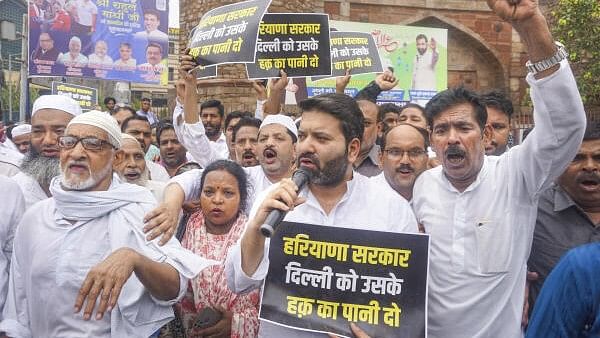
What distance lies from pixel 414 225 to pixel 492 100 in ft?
6.42

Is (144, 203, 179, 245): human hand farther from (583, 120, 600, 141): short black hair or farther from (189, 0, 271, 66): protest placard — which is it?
(189, 0, 271, 66): protest placard

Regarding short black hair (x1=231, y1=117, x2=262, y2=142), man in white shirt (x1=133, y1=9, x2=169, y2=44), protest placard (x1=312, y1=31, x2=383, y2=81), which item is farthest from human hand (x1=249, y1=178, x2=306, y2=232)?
man in white shirt (x1=133, y1=9, x2=169, y2=44)

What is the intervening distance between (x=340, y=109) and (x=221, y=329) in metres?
1.24

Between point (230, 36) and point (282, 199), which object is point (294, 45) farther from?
point (282, 199)

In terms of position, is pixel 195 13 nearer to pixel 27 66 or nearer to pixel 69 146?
pixel 27 66

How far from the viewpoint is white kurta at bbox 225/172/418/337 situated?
2662 mm

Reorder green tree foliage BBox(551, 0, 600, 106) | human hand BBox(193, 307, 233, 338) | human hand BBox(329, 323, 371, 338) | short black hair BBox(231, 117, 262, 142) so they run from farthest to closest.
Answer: green tree foliage BBox(551, 0, 600, 106)
short black hair BBox(231, 117, 262, 142)
human hand BBox(193, 307, 233, 338)
human hand BBox(329, 323, 371, 338)

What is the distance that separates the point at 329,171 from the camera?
2.69 m

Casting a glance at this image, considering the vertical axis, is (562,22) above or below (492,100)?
above

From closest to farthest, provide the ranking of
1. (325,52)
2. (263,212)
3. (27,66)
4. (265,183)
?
1. (263,212)
2. (265,183)
3. (325,52)
4. (27,66)

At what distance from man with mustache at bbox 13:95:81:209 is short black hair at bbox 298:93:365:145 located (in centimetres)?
181

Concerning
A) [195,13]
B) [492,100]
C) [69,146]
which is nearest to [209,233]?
[69,146]

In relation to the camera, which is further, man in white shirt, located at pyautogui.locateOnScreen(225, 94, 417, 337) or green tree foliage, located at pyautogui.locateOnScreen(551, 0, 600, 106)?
green tree foliage, located at pyautogui.locateOnScreen(551, 0, 600, 106)

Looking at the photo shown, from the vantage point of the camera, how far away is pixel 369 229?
263 cm
